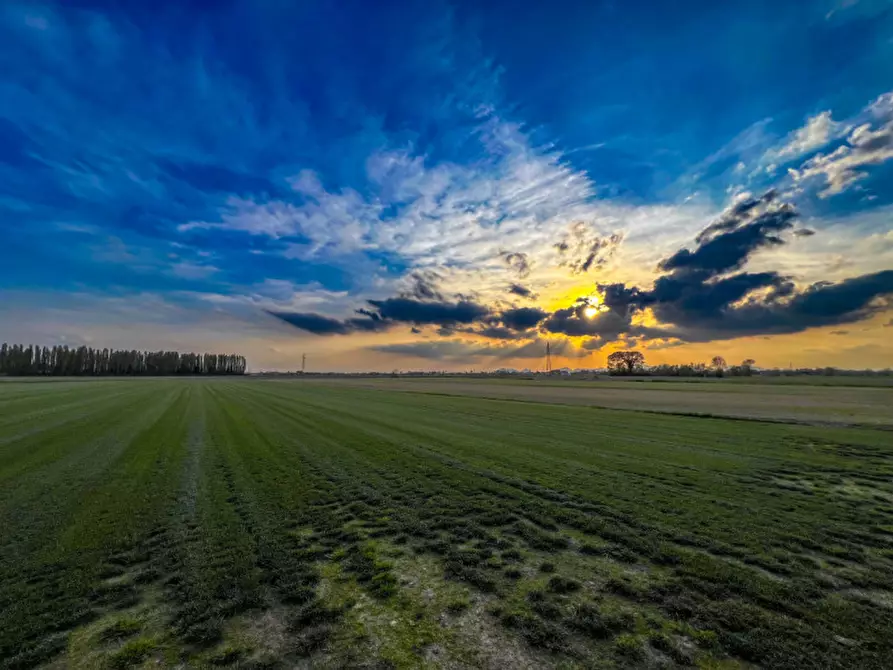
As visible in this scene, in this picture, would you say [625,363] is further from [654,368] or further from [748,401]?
[748,401]

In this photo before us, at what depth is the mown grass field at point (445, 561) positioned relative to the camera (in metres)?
4.66

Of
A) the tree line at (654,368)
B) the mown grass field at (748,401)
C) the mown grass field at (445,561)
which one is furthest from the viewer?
the tree line at (654,368)

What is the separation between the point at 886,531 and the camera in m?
8.25

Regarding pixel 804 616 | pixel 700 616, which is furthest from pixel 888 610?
pixel 700 616

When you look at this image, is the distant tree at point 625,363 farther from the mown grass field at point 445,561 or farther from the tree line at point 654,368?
the mown grass field at point 445,561

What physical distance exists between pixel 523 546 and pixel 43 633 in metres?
6.67

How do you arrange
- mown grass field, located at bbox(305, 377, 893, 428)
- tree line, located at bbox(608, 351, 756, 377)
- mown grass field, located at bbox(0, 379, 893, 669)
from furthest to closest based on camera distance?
1. tree line, located at bbox(608, 351, 756, 377)
2. mown grass field, located at bbox(305, 377, 893, 428)
3. mown grass field, located at bbox(0, 379, 893, 669)

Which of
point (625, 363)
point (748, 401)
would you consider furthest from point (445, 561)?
point (625, 363)

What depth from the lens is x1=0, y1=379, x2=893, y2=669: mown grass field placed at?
466 centimetres

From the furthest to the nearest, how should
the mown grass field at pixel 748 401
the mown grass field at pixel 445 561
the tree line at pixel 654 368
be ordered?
the tree line at pixel 654 368 → the mown grass field at pixel 748 401 → the mown grass field at pixel 445 561

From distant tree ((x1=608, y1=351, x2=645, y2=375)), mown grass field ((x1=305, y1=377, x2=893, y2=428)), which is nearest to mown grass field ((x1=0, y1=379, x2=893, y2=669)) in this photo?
mown grass field ((x1=305, y1=377, x2=893, y2=428))

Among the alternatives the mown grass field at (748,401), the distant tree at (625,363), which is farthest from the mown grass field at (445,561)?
the distant tree at (625,363)

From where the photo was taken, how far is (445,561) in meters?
6.88

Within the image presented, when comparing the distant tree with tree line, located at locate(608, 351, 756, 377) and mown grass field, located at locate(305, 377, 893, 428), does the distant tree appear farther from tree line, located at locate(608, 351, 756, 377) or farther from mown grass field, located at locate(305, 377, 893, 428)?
mown grass field, located at locate(305, 377, 893, 428)
